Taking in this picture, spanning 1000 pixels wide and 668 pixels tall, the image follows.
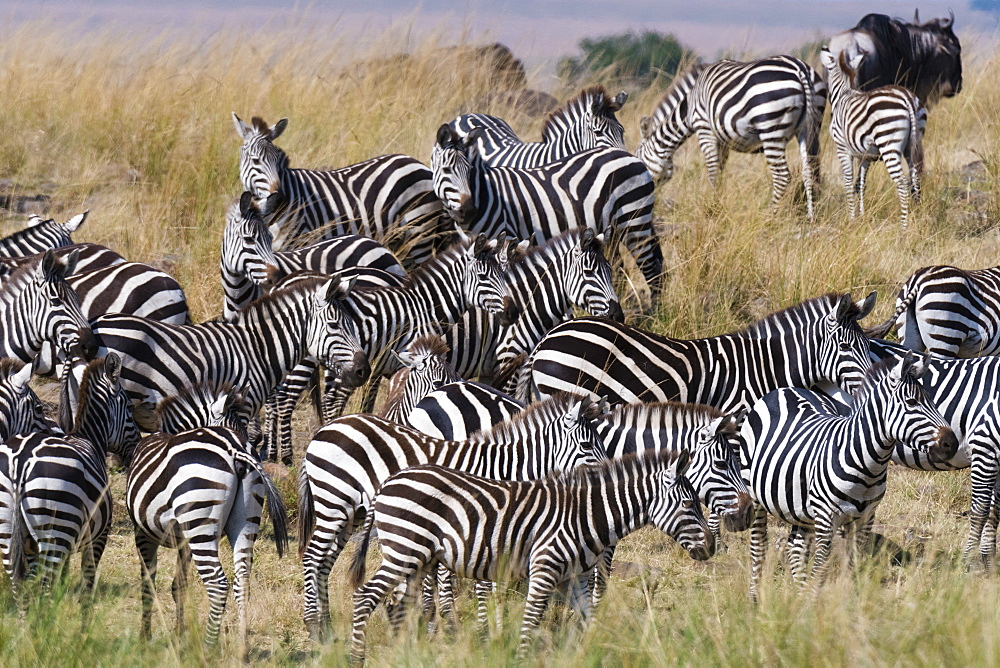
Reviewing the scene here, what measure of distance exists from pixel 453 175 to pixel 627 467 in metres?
4.57

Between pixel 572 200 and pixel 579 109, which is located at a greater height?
pixel 579 109

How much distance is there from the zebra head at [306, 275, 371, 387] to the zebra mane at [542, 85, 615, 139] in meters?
4.98

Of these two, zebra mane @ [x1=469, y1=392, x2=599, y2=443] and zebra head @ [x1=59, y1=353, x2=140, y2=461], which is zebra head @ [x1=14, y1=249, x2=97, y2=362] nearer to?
zebra head @ [x1=59, y1=353, x2=140, y2=461]

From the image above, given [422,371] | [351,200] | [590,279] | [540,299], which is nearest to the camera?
[422,371]

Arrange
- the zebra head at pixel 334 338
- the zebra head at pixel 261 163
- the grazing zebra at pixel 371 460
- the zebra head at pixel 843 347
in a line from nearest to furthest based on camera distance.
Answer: the grazing zebra at pixel 371 460 → the zebra head at pixel 843 347 → the zebra head at pixel 334 338 → the zebra head at pixel 261 163

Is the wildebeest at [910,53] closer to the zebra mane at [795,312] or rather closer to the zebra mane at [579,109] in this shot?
the zebra mane at [579,109]

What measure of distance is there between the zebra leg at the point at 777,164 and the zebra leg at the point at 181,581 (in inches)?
290

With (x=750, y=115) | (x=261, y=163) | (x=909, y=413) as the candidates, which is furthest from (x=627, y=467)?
(x=750, y=115)

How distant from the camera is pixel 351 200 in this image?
979cm

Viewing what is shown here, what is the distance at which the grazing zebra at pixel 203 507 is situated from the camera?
17.4 ft

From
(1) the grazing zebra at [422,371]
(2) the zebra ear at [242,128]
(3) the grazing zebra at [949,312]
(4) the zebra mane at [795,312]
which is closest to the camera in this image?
(1) the grazing zebra at [422,371]

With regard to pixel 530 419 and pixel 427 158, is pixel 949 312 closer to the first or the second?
pixel 530 419

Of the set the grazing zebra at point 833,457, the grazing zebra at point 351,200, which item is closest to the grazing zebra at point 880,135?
the grazing zebra at point 351,200

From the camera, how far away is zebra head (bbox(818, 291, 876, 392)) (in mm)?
7078
